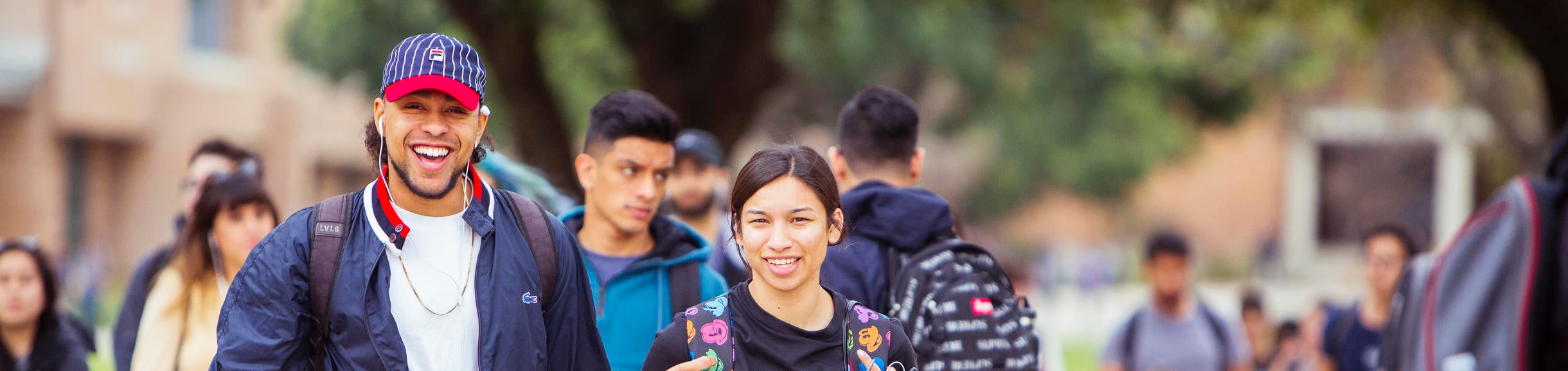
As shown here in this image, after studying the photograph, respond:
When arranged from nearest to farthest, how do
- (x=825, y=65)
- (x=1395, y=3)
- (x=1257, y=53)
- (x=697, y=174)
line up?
(x=697, y=174)
(x=1395, y=3)
(x=825, y=65)
(x=1257, y=53)

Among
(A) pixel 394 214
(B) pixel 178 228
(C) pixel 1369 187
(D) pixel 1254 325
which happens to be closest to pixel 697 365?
(A) pixel 394 214

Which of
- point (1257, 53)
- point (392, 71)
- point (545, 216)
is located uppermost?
point (1257, 53)

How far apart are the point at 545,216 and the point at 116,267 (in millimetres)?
26729

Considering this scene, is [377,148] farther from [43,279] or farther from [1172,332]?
[1172,332]

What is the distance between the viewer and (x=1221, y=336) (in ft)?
25.4

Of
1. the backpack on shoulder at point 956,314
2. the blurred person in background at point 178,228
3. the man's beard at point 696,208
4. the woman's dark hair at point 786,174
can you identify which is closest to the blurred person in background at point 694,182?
the man's beard at point 696,208

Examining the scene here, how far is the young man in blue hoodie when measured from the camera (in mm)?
4348

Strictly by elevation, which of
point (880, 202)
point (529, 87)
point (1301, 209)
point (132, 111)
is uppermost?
point (132, 111)

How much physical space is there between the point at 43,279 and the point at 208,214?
1281mm

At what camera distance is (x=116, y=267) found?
27.3 metres

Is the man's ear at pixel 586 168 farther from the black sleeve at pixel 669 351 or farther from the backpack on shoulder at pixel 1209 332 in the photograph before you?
the backpack on shoulder at pixel 1209 332

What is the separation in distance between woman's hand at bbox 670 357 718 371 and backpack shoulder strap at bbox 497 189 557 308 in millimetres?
342

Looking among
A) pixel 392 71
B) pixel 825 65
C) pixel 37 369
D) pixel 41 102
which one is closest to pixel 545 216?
pixel 392 71

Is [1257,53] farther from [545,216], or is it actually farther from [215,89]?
[215,89]
